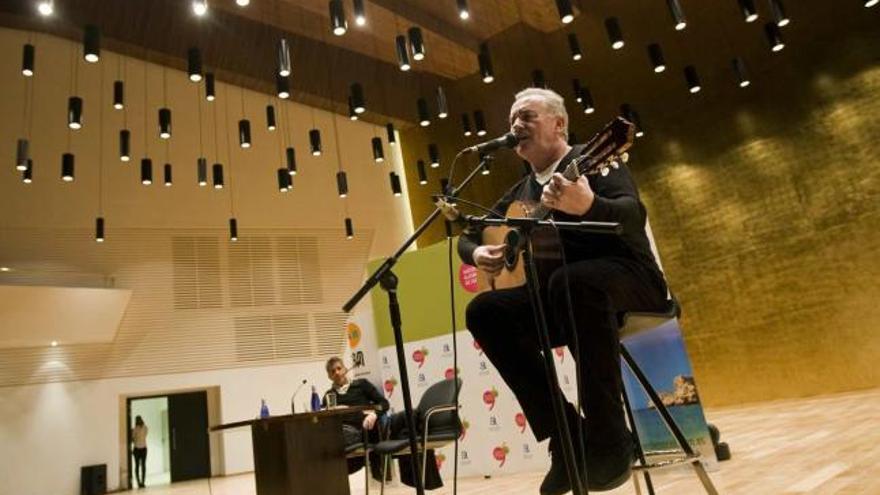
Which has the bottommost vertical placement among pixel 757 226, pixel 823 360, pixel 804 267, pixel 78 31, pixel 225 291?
pixel 823 360

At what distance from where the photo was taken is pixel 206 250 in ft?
35.3

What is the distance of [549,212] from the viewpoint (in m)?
1.63

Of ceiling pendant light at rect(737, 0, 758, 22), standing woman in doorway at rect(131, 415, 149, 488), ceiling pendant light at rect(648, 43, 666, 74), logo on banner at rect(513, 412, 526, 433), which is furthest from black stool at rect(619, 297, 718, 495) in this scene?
standing woman in doorway at rect(131, 415, 149, 488)

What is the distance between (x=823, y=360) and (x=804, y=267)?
3.71 feet

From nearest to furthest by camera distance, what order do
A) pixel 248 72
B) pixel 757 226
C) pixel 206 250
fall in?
pixel 757 226, pixel 248 72, pixel 206 250

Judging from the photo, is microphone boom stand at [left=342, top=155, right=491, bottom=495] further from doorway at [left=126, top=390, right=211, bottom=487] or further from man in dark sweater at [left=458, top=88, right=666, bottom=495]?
doorway at [left=126, top=390, right=211, bottom=487]

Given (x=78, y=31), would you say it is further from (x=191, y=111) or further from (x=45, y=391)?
(x=45, y=391)

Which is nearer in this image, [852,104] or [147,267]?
[852,104]

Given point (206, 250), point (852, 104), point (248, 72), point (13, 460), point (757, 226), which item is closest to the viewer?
point (852, 104)

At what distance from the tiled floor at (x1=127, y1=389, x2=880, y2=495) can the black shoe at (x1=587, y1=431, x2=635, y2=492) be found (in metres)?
1.31

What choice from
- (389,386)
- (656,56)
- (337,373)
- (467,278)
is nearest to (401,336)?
(337,373)

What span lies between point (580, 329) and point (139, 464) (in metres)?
10.5

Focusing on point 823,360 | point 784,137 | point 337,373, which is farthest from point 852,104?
point 337,373

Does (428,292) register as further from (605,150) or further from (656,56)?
(605,150)
